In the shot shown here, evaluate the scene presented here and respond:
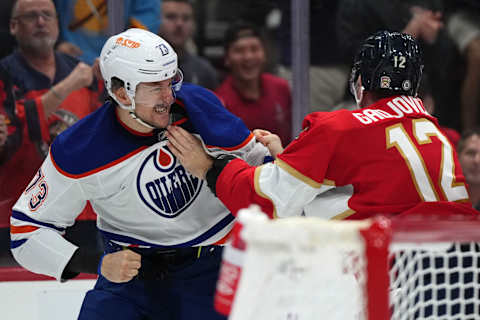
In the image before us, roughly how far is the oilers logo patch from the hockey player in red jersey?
0.18 metres

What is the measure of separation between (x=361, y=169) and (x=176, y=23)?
182 centimetres

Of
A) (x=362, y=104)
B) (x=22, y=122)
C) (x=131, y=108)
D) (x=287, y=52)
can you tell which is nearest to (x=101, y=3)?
(x=22, y=122)

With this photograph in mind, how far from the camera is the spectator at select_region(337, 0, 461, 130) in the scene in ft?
11.9

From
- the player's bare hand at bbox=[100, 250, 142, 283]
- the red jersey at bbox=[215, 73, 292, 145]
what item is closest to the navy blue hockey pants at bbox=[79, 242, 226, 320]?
the player's bare hand at bbox=[100, 250, 142, 283]

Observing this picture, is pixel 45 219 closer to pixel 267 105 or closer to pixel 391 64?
pixel 391 64

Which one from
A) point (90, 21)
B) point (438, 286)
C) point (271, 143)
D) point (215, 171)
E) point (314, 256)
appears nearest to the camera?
point (314, 256)

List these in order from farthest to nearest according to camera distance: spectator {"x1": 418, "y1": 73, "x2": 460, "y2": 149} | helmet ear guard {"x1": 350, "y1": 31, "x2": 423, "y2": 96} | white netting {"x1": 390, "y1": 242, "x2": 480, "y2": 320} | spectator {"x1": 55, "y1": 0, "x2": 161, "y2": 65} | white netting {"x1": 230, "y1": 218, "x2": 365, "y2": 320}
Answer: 1. spectator {"x1": 418, "y1": 73, "x2": 460, "y2": 149}
2. spectator {"x1": 55, "y1": 0, "x2": 161, "y2": 65}
3. helmet ear guard {"x1": 350, "y1": 31, "x2": 423, "y2": 96}
4. white netting {"x1": 390, "y1": 242, "x2": 480, "y2": 320}
5. white netting {"x1": 230, "y1": 218, "x2": 365, "y2": 320}

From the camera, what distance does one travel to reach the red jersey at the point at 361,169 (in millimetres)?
1972

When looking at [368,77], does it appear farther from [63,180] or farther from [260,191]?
[63,180]

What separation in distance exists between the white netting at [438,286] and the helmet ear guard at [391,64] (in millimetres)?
432

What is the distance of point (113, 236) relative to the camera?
7.73 feet

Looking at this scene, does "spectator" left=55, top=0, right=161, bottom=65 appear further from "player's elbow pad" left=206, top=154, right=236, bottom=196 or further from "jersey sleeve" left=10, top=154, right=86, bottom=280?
"player's elbow pad" left=206, top=154, right=236, bottom=196

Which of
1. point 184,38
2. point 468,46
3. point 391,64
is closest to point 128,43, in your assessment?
point 391,64

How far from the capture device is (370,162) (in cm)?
199
